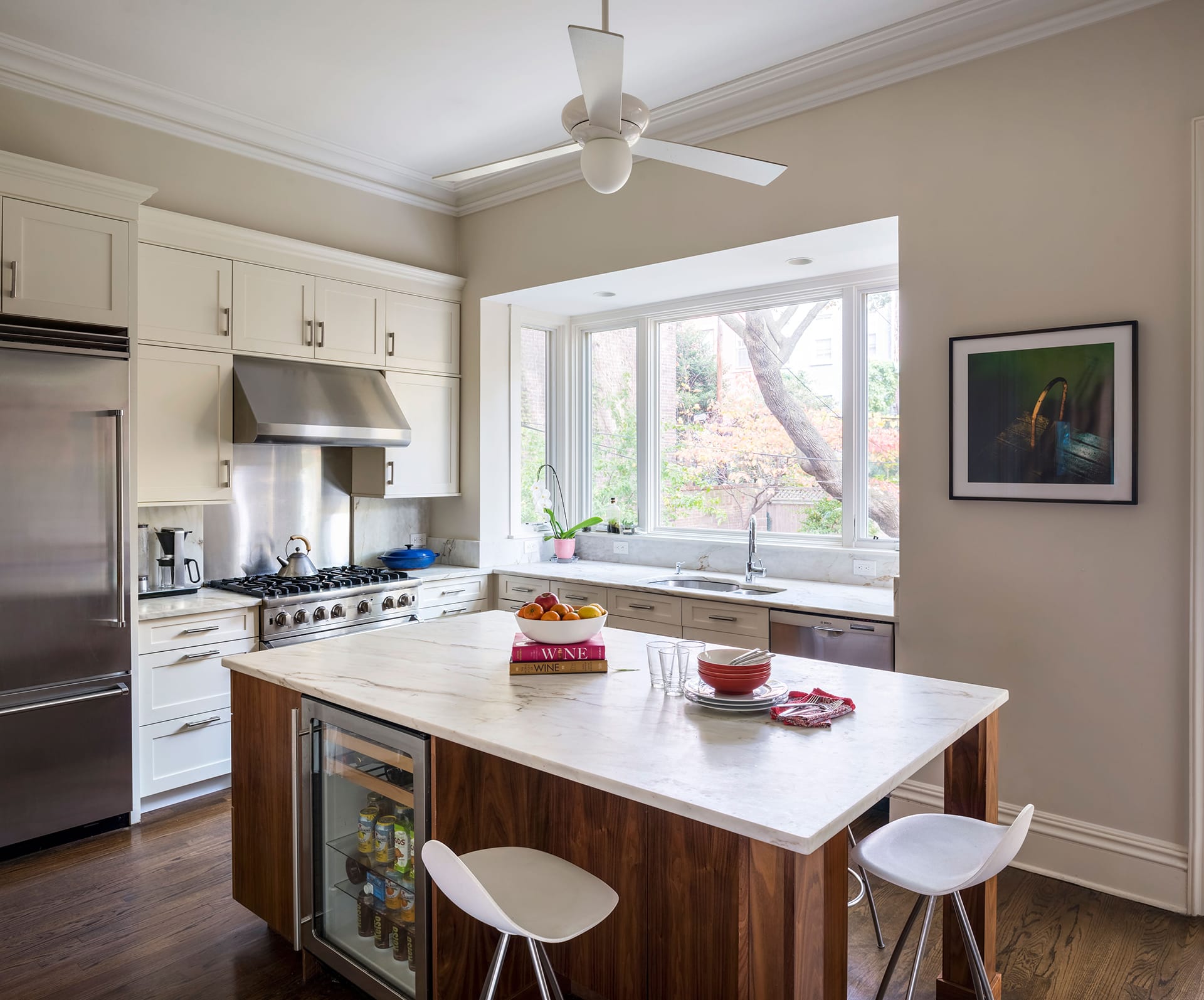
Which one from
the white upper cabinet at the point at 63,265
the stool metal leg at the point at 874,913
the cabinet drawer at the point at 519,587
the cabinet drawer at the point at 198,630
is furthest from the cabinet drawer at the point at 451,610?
the stool metal leg at the point at 874,913

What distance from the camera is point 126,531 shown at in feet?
10.4

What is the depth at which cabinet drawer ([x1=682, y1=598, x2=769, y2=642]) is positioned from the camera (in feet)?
11.6

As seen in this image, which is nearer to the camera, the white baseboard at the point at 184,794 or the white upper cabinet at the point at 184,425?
the white baseboard at the point at 184,794

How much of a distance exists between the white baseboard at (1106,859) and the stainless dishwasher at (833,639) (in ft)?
2.26

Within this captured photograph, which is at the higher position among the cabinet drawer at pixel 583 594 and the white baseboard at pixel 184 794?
the cabinet drawer at pixel 583 594

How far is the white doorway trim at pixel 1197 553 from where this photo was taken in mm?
2521

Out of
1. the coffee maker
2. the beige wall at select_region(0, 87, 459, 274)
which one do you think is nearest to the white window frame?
the beige wall at select_region(0, 87, 459, 274)

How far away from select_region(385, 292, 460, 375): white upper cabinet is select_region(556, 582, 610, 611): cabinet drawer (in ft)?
5.06

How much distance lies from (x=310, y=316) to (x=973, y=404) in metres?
3.18

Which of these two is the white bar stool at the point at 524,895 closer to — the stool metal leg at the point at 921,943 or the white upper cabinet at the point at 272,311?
the stool metal leg at the point at 921,943

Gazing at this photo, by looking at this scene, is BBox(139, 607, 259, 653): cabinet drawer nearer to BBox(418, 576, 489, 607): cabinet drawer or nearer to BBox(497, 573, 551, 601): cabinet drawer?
BBox(418, 576, 489, 607): cabinet drawer

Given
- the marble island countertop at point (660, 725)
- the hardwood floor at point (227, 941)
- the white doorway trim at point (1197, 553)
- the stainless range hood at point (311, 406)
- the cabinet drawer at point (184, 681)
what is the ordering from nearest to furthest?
the marble island countertop at point (660, 725) → the hardwood floor at point (227, 941) → the white doorway trim at point (1197, 553) → the cabinet drawer at point (184, 681) → the stainless range hood at point (311, 406)

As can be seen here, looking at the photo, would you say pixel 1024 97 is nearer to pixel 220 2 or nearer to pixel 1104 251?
pixel 1104 251

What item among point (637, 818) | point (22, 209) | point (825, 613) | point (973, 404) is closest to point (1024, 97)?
point (973, 404)
